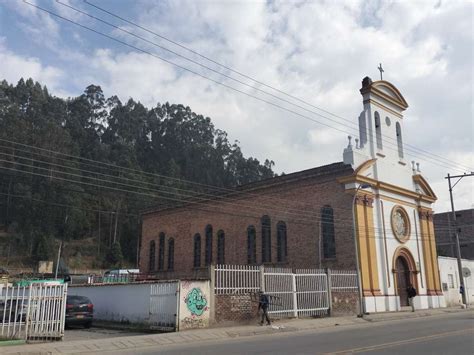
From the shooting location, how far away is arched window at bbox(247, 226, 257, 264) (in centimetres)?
3203

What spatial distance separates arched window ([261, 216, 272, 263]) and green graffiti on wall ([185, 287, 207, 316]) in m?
13.5

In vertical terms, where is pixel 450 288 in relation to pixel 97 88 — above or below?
below

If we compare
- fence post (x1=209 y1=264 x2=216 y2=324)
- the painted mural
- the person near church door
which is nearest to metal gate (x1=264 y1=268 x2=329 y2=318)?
fence post (x1=209 y1=264 x2=216 y2=324)

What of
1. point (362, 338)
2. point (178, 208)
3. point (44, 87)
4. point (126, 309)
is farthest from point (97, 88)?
point (362, 338)

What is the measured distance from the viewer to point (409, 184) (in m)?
32.7

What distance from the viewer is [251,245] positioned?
32.5 m

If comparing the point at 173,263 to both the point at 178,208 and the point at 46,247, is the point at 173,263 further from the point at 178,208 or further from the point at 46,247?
the point at 46,247

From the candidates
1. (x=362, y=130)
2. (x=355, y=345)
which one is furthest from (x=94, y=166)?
(x=355, y=345)

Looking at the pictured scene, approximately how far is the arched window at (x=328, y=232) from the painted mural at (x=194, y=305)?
11600 mm

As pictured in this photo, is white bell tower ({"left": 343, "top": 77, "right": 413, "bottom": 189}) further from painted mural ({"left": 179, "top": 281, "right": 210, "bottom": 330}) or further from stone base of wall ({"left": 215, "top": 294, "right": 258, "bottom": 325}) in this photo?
painted mural ({"left": 179, "top": 281, "right": 210, "bottom": 330})

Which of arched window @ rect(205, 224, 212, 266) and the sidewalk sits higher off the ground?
arched window @ rect(205, 224, 212, 266)

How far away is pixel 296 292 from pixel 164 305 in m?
6.84

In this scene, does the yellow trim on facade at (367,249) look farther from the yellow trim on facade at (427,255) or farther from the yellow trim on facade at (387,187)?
the yellow trim on facade at (427,255)

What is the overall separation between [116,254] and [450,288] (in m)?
52.1
